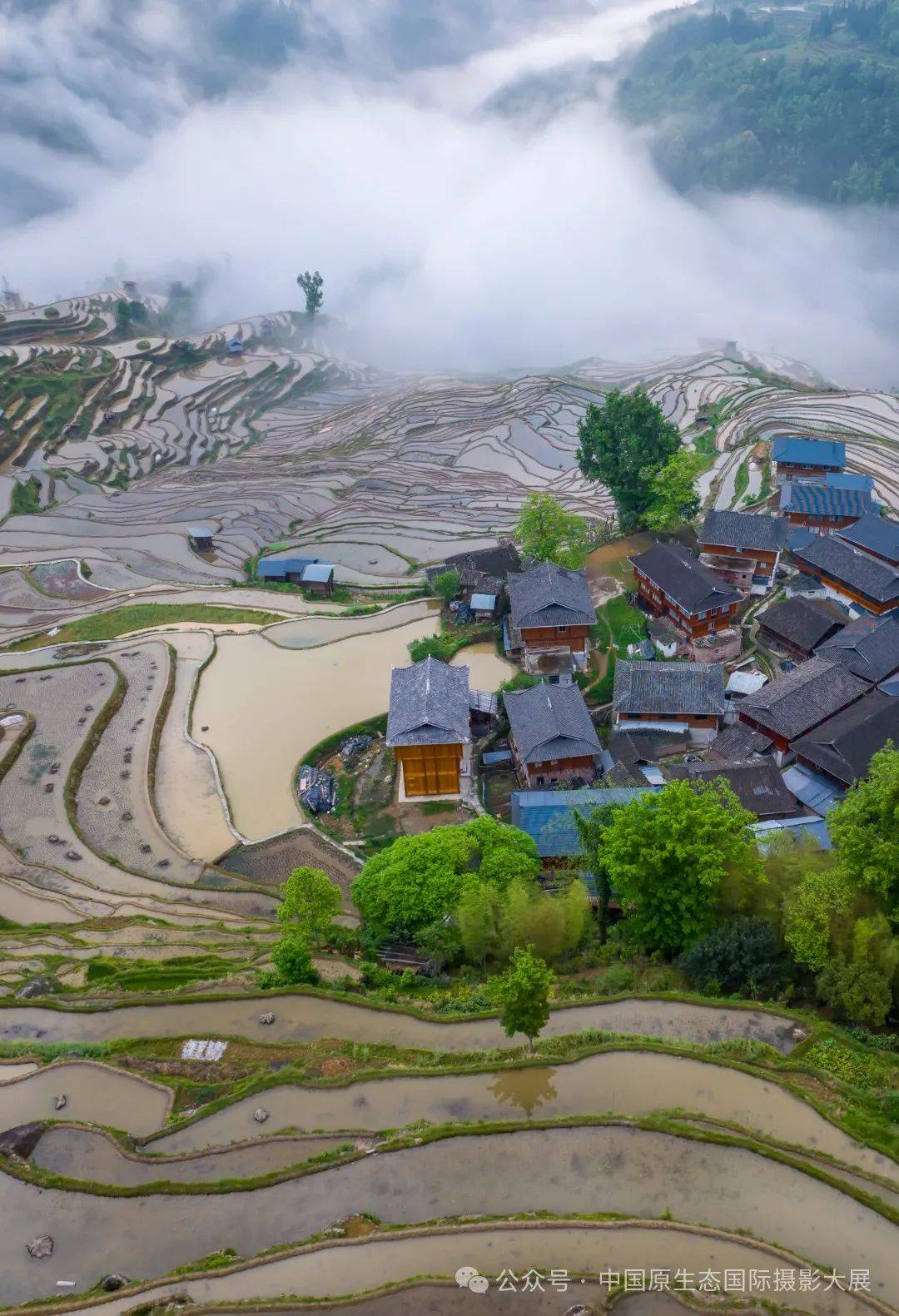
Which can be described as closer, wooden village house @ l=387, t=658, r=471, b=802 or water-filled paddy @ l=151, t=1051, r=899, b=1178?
water-filled paddy @ l=151, t=1051, r=899, b=1178

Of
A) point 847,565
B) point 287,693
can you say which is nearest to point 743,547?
point 847,565

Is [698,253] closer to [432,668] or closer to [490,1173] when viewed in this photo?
[432,668]

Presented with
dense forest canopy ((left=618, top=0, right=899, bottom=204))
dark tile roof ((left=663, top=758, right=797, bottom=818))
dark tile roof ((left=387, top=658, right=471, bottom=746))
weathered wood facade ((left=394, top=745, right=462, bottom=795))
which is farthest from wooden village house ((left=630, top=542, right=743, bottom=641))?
dense forest canopy ((left=618, top=0, right=899, bottom=204))

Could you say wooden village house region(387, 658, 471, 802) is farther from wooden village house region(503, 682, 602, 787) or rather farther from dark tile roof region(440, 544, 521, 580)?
dark tile roof region(440, 544, 521, 580)

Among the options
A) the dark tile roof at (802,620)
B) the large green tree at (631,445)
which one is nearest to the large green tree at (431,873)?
the dark tile roof at (802,620)

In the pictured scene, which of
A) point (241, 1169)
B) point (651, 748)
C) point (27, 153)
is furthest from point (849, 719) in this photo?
point (27, 153)

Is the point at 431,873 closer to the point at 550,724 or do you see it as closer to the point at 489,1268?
the point at 550,724
